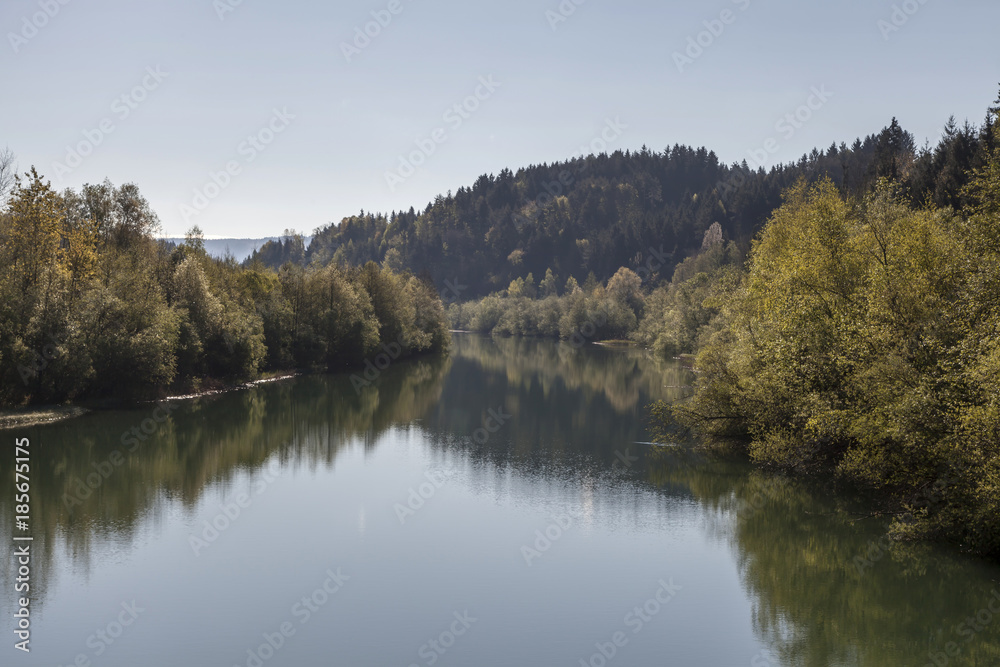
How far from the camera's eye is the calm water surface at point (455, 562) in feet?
58.5

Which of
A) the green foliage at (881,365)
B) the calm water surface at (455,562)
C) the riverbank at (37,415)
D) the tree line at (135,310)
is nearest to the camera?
the calm water surface at (455,562)

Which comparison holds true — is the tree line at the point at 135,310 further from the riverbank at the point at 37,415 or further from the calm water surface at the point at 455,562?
the calm water surface at the point at 455,562

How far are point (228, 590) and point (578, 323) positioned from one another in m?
118

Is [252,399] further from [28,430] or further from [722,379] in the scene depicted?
[722,379]

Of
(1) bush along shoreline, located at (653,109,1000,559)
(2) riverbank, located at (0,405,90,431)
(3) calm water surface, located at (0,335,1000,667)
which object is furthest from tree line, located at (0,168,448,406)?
(1) bush along shoreline, located at (653,109,1000,559)

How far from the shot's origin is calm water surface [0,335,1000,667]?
17844 millimetres

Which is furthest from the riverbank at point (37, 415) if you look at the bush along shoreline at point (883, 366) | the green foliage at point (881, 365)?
the green foliage at point (881, 365)

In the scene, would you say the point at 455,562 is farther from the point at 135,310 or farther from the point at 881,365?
the point at 135,310

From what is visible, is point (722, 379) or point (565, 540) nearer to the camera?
point (565, 540)

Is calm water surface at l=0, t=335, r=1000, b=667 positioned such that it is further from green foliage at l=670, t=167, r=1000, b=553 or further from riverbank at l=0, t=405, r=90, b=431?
riverbank at l=0, t=405, r=90, b=431

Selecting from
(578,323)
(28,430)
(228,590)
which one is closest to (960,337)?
(228,590)

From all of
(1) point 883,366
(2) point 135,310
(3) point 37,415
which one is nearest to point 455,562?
(1) point 883,366

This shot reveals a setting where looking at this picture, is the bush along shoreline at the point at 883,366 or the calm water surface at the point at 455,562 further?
the bush along shoreline at the point at 883,366

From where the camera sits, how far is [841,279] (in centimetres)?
3091
